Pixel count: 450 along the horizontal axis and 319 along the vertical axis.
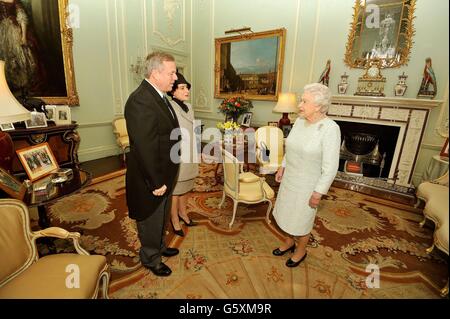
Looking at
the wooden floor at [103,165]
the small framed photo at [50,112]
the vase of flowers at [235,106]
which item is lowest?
the wooden floor at [103,165]

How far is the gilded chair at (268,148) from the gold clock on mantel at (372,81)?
6.06ft

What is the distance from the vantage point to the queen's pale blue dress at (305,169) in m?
1.80

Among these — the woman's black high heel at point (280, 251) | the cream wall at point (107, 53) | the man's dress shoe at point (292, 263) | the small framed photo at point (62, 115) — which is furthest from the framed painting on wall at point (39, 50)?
the man's dress shoe at point (292, 263)

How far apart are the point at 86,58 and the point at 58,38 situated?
542 millimetres

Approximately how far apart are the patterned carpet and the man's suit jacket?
70 centimetres

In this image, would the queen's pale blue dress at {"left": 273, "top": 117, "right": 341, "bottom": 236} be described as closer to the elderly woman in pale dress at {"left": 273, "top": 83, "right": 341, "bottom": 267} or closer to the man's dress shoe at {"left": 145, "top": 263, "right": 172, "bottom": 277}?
the elderly woman in pale dress at {"left": 273, "top": 83, "right": 341, "bottom": 267}

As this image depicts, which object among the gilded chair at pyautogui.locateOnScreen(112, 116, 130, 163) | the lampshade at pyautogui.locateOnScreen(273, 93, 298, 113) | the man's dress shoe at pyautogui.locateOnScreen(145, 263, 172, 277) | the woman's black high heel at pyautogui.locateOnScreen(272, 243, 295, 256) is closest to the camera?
the man's dress shoe at pyautogui.locateOnScreen(145, 263, 172, 277)

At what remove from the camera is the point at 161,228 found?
6.50 ft

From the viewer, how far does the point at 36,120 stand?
3.77 meters

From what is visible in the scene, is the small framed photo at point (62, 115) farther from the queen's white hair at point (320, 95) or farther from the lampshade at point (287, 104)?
the queen's white hair at point (320, 95)

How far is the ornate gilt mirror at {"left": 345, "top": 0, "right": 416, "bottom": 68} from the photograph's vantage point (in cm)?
402

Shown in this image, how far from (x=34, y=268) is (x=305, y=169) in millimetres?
1987

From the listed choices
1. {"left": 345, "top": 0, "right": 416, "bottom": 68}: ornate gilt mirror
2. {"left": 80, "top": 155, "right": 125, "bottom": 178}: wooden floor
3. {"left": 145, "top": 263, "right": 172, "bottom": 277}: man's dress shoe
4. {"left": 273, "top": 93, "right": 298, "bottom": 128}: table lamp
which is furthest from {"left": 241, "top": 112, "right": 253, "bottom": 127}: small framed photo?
{"left": 145, "top": 263, "right": 172, "bottom": 277}: man's dress shoe
